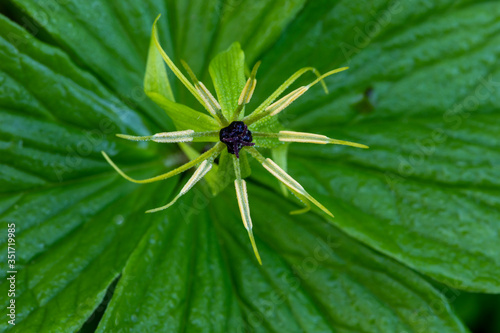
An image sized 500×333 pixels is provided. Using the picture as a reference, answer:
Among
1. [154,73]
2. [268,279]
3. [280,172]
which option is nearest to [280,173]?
[280,172]

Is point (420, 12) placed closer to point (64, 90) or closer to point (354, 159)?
point (354, 159)

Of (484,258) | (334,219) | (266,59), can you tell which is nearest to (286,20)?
(266,59)

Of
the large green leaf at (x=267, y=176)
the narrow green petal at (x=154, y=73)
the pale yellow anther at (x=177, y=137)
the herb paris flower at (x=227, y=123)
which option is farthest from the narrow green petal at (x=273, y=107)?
the large green leaf at (x=267, y=176)

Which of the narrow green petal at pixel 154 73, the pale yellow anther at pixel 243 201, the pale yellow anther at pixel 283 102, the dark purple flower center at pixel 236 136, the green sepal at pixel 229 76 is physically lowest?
the pale yellow anther at pixel 243 201

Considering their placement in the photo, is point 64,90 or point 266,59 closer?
point 64,90

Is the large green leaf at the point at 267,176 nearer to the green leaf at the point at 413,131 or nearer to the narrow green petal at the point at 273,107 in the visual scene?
the green leaf at the point at 413,131

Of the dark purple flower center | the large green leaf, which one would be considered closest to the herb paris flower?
the dark purple flower center

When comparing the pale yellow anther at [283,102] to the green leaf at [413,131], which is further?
the green leaf at [413,131]
